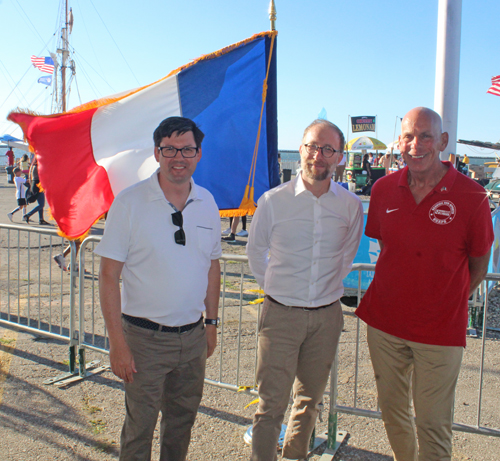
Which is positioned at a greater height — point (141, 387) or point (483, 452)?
point (141, 387)

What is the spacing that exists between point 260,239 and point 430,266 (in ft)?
3.24

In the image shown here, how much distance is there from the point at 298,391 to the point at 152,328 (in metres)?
1.03

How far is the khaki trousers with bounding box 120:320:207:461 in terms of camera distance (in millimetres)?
2459

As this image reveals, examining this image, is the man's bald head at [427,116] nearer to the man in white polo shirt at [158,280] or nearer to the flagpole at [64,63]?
the man in white polo shirt at [158,280]

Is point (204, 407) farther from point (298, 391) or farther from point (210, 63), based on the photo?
point (210, 63)

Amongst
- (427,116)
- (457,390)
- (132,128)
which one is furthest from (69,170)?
(457,390)

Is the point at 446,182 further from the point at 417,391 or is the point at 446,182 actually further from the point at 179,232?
the point at 179,232

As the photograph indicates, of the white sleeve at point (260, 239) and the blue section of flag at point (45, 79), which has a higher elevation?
the blue section of flag at point (45, 79)

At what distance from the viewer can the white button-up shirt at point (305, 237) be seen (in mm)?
2695

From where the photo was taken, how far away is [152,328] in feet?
8.05

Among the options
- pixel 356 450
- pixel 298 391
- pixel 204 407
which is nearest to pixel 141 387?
pixel 298 391

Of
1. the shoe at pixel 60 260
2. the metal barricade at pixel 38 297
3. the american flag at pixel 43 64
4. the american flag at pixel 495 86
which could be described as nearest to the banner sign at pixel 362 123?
the american flag at pixel 495 86

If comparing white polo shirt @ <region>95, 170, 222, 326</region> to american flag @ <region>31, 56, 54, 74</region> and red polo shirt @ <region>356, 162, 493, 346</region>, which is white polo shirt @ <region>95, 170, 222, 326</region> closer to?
red polo shirt @ <region>356, 162, 493, 346</region>

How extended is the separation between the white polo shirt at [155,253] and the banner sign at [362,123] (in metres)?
29.7
